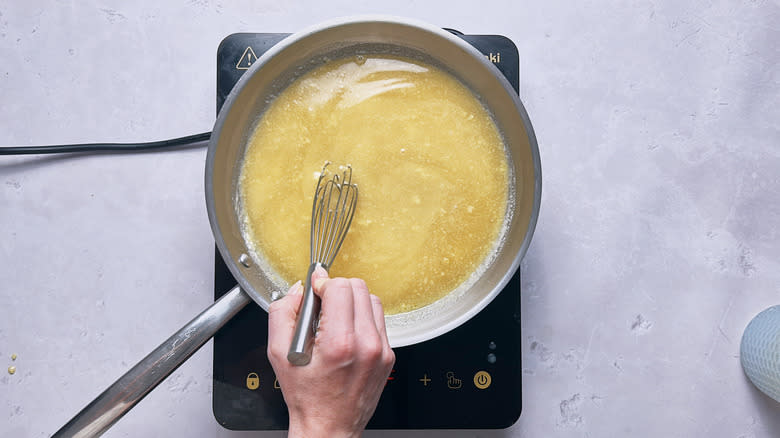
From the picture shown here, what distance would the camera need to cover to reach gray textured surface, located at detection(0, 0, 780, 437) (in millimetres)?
961

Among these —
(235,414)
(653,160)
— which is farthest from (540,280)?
(235,414)

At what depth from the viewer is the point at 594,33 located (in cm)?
99

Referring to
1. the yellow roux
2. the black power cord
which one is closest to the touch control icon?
the yellow roux

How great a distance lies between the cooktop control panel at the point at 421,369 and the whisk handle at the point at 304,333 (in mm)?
242

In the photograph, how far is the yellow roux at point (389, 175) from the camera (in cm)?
86

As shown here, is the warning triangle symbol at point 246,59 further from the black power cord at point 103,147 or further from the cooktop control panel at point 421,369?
the black power cord at point 103,147

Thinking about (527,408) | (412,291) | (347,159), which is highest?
(347,159)

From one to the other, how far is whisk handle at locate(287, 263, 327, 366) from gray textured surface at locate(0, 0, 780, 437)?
34cm

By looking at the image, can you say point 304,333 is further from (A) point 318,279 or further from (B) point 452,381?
(B) point 452,381

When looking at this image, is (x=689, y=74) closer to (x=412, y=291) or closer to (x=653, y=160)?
(x=653, y=160)

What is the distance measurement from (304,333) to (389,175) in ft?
0.99

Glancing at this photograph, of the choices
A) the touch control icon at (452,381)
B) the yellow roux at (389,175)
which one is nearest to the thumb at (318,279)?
the yellow roux at (389,175)

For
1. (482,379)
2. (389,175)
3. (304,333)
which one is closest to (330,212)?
(389,175)

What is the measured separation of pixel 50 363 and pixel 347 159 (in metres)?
0.59
